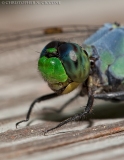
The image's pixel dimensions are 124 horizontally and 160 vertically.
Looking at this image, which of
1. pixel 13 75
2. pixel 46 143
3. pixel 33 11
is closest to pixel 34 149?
pixel 46 143

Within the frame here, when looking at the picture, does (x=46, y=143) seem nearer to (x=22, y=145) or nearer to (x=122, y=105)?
(x=22, y=145)

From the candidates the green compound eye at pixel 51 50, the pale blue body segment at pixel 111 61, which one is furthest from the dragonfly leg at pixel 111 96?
the green compound eye at pixel 51 50

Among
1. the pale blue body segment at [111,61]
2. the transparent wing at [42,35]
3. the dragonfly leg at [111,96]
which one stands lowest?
the dragonfly leg at [111,96]

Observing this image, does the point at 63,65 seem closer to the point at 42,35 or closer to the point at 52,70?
the point at 52,70

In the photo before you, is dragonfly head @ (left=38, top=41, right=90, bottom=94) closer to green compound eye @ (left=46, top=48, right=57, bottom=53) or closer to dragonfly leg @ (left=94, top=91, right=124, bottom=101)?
green compound eye @ (left=46, top=48, right=57, bottom=53)

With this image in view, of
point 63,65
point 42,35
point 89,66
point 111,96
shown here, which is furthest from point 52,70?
point 42,35

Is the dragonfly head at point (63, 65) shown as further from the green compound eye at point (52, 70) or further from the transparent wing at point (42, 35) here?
the transparent wing at point (42, 35)

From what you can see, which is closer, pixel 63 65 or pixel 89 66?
pixel 63 65
